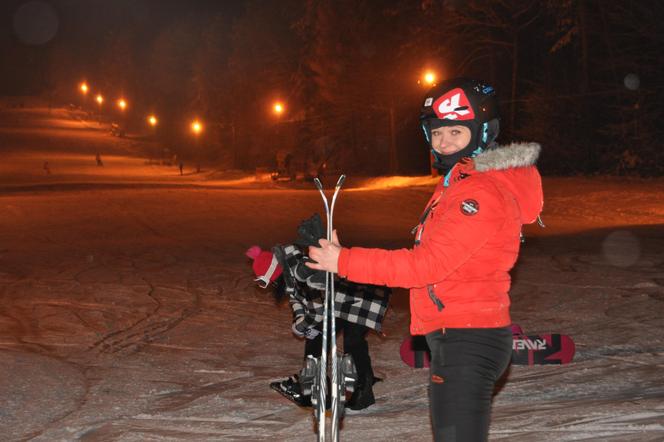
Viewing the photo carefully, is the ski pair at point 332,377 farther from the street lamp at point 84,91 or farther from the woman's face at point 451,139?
the street lamp at point 84,91

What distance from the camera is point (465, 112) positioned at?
334 centimetres

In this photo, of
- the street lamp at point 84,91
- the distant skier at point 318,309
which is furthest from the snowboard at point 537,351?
the street lamp at point 84,91

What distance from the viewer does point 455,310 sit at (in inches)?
Answer: 121

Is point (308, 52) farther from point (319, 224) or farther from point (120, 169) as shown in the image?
point (319, 224)

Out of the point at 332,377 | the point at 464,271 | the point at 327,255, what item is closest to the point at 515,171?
the point at 464,271

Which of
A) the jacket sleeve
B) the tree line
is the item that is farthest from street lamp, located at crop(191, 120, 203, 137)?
the jacket sleeve

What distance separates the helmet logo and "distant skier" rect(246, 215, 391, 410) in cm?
193

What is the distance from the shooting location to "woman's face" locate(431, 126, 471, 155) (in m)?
3.38

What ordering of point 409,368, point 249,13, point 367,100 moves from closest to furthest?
point 409,368, point 367,100, point 249,13

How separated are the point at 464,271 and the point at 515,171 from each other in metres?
0.46

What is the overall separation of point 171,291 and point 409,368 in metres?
4.78

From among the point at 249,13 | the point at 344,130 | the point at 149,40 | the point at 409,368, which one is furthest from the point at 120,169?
the point at 149,40

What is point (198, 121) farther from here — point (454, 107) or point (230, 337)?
point (454, 107)

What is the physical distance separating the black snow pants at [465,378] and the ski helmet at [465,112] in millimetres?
705
